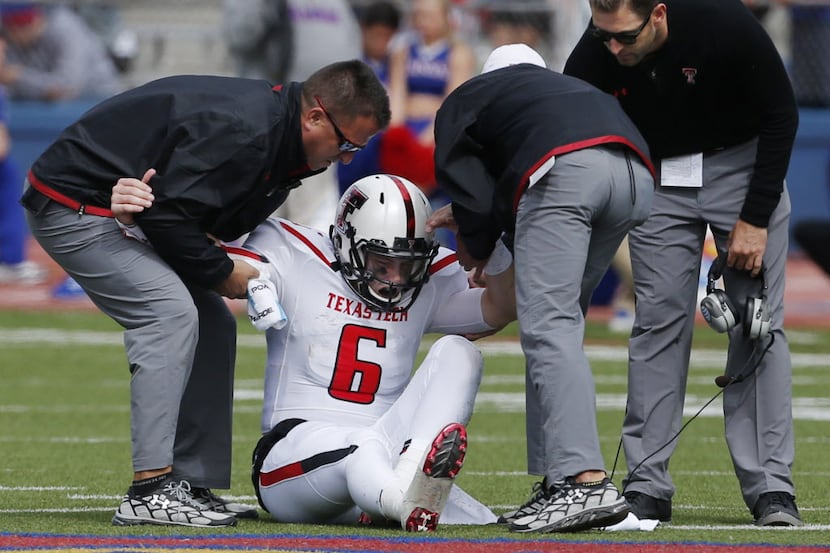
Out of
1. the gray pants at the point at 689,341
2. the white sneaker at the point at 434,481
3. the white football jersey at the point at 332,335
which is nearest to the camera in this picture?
the white sneaker at the point at 434,481

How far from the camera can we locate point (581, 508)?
5.47m

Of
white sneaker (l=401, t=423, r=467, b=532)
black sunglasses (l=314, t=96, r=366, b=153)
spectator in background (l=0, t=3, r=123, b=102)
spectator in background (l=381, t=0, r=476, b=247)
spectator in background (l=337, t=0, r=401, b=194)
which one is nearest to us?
white sneaker (l=401, t=423, r=467, b=532)

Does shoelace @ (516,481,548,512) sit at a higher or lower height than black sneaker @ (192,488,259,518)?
higher

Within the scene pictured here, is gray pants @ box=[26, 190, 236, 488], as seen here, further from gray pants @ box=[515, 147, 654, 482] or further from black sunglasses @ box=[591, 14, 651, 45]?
black sunglasses @ box=[591, 14, 651, 45]

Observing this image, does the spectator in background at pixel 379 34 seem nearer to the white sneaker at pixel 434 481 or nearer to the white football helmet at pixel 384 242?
the white football helmet at pixel 384 242

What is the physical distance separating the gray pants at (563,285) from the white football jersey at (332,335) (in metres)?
0.65

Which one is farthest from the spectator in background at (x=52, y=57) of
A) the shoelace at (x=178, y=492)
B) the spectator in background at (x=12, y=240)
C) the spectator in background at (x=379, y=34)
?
the shoelace at (x=178, y=492)

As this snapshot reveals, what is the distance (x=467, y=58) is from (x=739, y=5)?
7918mm

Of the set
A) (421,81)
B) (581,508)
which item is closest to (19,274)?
(421,81)

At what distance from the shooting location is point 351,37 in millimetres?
14383

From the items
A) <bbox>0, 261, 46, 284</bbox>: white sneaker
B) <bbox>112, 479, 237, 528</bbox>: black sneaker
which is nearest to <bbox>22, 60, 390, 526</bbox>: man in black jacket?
<bbox>112, 479, 237, 528</bbox>: black sneaker

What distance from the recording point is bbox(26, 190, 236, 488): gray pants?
5.86 meters

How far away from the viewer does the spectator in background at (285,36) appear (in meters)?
14.0

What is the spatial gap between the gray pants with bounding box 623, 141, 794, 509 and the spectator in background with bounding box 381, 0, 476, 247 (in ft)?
25.2
